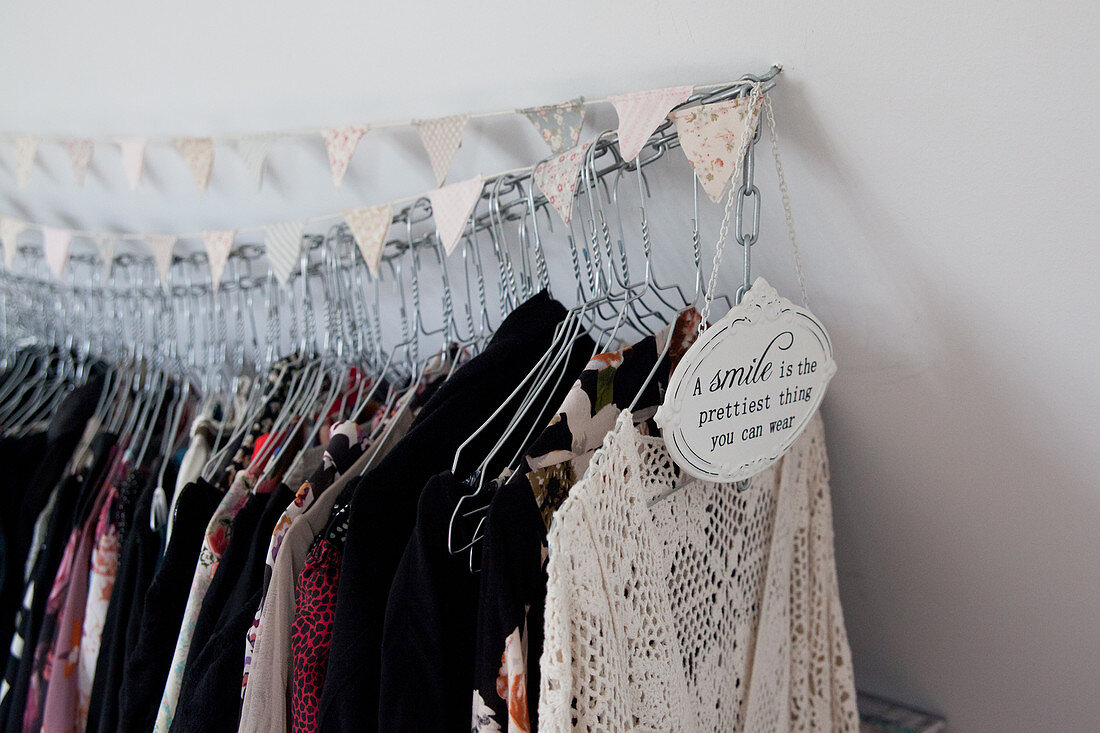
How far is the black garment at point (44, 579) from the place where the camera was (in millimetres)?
994

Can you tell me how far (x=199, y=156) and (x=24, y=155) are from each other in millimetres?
396

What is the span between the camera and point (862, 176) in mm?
667

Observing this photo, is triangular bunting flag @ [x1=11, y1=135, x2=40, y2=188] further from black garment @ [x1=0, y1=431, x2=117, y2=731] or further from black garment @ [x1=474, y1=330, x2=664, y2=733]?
A: black garment @ [x1=474, y1=330, x2=664, y2=733]

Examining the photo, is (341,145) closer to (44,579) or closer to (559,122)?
(559,122)

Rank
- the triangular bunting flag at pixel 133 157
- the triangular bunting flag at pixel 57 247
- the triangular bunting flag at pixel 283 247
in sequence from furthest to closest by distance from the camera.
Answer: the triangular bunting flag at pixel 57 247 < the triangular bunting flag at pixel 133 157 < the triangular bunting flag at pixel 283 247

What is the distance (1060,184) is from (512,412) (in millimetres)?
517

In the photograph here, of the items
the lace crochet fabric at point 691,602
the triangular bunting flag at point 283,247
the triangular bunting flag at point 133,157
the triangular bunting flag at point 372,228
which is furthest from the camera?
the triangular bunting flag at point 133,157

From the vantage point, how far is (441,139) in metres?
0.88

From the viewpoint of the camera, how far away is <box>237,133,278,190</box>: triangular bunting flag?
104cm

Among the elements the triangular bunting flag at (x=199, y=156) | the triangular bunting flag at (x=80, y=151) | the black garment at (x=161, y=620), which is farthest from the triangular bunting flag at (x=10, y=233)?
the black garment at (x=161, y=620)

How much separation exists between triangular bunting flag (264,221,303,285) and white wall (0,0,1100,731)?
119mm

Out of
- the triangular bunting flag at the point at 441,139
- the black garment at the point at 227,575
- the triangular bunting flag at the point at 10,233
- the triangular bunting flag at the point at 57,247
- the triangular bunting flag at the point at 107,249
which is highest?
the triangular bunting flag at the point at 10,233

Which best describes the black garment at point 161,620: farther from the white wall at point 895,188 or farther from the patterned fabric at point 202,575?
the white wall at point 895,188

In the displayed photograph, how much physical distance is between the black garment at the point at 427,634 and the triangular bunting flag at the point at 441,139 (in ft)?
1.37
